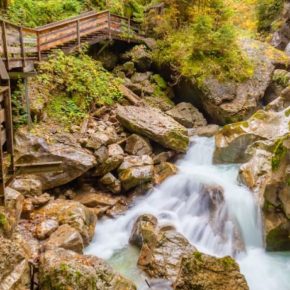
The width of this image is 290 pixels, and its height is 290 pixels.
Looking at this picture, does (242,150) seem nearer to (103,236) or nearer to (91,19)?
(103,236)

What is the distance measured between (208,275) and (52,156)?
16.0 ft

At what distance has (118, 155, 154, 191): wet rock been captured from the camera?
31.3 feet

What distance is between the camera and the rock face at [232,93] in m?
12.7

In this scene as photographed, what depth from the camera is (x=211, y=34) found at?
1316 centimetres

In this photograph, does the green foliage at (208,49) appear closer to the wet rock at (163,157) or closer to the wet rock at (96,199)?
the wet rock at (163,157)

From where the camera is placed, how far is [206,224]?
8.62 meters

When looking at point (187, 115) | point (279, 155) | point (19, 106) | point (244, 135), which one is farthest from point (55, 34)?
point (279, 155)

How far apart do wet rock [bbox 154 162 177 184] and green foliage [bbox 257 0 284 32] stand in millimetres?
12778

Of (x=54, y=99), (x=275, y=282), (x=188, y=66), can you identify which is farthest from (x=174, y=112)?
(x=275, y=282)

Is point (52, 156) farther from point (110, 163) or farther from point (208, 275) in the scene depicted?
point (208, 275)

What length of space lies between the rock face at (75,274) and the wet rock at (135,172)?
3.63 meters

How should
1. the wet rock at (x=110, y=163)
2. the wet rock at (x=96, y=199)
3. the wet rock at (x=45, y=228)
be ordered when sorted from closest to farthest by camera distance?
the wet rock at (x=45, y=228)
the wet rock at (x=96, y=199)
the wet rock at (x=110, y=163)

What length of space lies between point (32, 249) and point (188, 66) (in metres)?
8.98

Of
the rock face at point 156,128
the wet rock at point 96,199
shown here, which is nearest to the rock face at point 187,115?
the rock face at point 156,128
